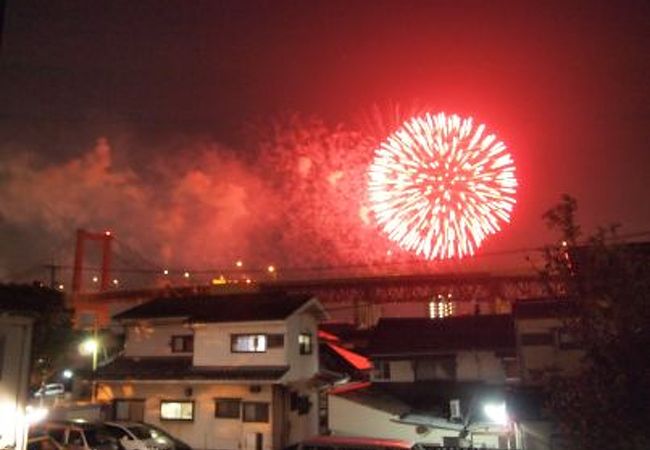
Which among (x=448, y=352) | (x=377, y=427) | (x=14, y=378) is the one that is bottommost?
(x=377, y=427)

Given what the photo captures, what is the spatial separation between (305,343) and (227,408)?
5207mm

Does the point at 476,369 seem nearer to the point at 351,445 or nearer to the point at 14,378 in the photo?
the point at 351,445

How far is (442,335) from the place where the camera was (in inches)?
1355

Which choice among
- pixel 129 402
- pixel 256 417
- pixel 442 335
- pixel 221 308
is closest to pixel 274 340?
pixel 256 417

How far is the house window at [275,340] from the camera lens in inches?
1089

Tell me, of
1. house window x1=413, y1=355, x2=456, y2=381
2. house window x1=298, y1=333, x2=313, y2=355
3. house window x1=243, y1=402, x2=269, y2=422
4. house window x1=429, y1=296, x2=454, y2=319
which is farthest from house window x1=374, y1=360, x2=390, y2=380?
house window x1=429, y1=296, x2=454, y2=319

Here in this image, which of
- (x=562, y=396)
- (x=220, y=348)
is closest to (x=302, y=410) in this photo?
(x=220, y=348)

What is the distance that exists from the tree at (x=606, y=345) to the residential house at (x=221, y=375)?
14.9 metres

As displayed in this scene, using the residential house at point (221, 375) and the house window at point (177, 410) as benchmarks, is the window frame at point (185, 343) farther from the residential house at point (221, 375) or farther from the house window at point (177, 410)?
the house window at point (177, 410)

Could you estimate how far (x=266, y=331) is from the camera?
27938 mm

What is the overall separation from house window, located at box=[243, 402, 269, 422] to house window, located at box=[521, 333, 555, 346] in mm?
11419

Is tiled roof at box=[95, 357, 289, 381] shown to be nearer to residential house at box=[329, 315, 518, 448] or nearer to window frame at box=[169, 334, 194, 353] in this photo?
window frame at box=[169, 334, 194, 353]

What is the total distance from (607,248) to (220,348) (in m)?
18.9

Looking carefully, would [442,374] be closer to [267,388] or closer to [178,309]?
[267,388]
